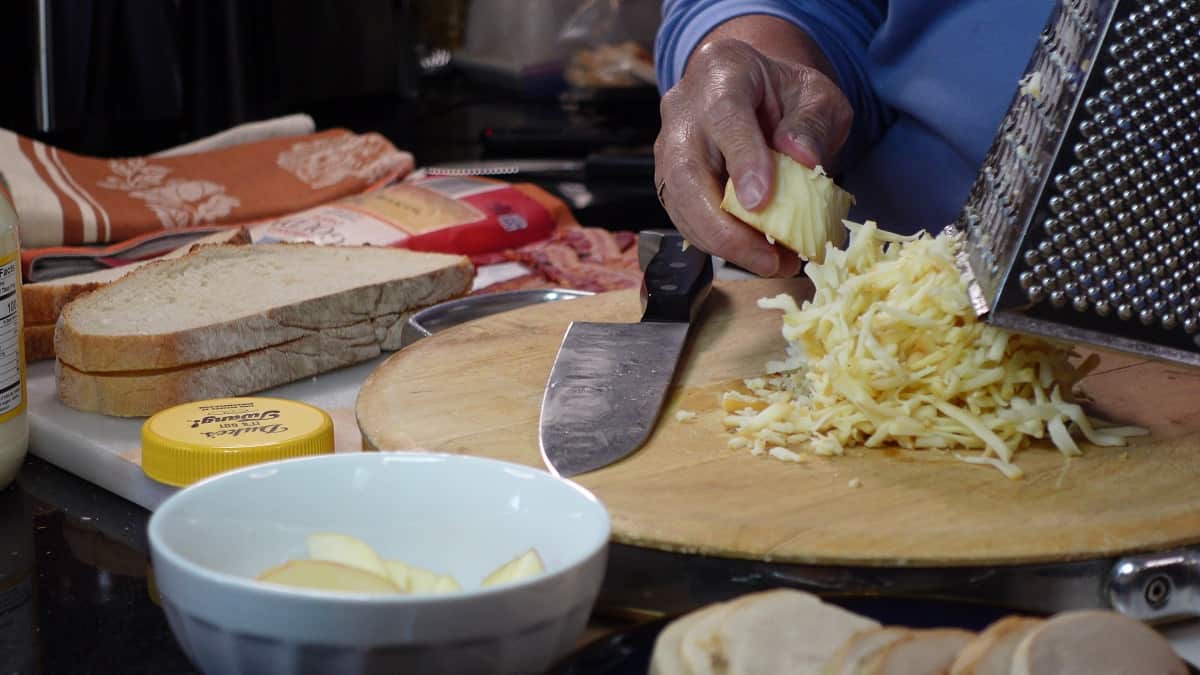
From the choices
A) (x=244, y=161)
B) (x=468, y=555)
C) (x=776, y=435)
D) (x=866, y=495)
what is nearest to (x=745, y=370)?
(x=776, y=435)

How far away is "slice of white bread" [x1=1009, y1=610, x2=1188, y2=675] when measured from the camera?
87 centimetres

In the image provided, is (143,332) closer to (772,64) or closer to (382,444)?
(382,444)

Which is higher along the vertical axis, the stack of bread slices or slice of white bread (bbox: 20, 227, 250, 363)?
the stack of bread slices

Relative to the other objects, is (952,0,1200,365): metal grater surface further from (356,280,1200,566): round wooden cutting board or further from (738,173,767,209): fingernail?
(738,173,767,209): fingernail

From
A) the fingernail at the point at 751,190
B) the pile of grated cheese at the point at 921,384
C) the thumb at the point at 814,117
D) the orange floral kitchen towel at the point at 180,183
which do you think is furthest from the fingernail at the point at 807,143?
the orange floral kitchen towel at the point at 180,183

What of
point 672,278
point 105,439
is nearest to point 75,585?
point 105,439

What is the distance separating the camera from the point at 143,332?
1.89 meters

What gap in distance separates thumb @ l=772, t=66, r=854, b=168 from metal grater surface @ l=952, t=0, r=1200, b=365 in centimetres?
49

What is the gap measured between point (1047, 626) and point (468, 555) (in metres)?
0.46

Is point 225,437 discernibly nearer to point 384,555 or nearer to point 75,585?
point 75,585

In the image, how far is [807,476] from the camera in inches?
58.2

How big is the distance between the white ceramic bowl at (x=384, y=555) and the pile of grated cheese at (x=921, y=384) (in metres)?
0.51

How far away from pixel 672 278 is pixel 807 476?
2.05ft

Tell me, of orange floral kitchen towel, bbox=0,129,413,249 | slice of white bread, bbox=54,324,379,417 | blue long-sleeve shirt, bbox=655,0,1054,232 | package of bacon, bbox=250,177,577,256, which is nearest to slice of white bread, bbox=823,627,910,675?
slice of white bread, bbox=54,324,379,417
